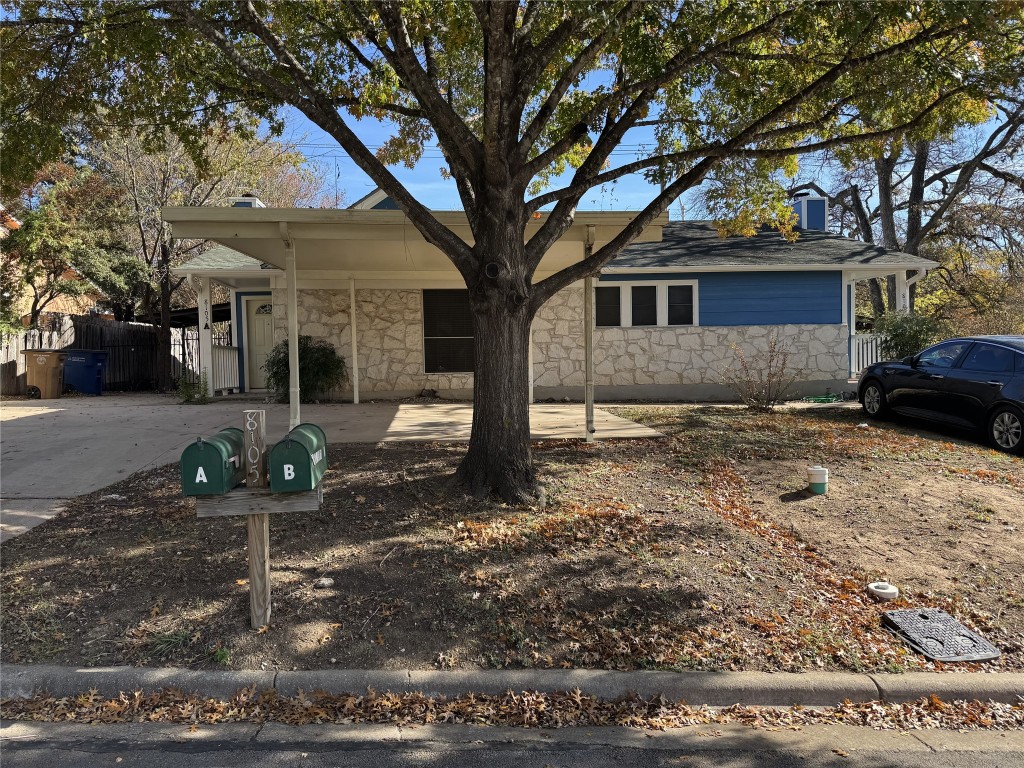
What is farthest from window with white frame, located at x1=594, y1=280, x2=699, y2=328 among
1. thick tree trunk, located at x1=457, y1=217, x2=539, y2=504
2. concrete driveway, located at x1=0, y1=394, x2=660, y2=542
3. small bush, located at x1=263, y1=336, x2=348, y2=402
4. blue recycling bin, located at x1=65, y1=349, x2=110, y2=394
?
blue recycling bin, located at x1=65, y1=349, x2=110, y2=394

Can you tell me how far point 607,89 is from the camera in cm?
814

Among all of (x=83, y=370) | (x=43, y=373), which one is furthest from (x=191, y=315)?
(x=43, y=373)

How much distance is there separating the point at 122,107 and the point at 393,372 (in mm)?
7160

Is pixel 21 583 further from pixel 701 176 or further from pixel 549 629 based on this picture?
pixel 701 176

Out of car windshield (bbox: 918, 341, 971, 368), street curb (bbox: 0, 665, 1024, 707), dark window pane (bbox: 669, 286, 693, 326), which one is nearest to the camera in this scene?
street curb (bbox: 0, 665, 1024, 707)

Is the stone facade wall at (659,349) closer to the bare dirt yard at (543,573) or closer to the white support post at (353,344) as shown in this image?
the white support post at (353,344)

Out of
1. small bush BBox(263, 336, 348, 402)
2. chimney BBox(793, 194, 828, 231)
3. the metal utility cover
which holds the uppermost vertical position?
chimney BBox(793, 194, 828, 231)

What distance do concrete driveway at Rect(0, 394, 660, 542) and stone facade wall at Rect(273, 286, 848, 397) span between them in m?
1.10

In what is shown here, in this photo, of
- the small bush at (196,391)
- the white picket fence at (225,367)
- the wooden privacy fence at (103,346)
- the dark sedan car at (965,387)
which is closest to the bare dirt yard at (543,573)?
the dark sedan car at (965,387)

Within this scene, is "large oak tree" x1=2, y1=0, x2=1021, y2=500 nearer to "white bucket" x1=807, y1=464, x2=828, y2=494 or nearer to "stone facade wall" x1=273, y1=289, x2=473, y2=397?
"white bucket" x1=807, y1=464, x2=828, y2=494

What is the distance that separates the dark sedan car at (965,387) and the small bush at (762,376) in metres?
1.62

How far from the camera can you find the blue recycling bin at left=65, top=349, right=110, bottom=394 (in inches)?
628

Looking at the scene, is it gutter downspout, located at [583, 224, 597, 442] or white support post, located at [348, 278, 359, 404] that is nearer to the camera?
gutter downspout, located at [583, 224, 597, 442]

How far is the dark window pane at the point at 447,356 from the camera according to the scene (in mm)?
14180
